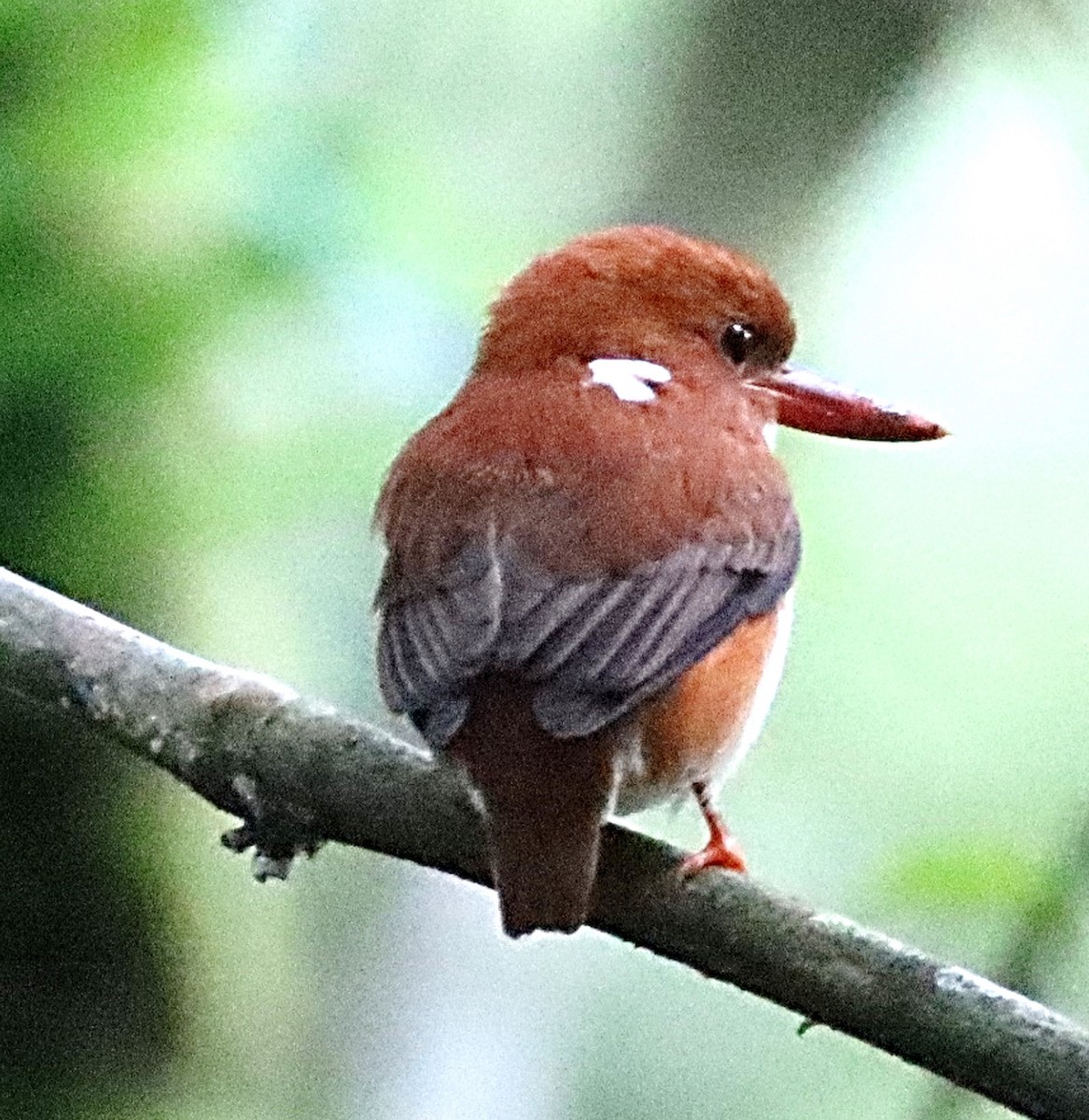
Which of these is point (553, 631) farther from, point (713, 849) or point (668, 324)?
point (668, 324)

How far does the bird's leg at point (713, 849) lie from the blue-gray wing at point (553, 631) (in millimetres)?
141

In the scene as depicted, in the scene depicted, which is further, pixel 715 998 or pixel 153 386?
pixel 715 998

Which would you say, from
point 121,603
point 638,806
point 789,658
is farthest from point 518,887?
point 789,658

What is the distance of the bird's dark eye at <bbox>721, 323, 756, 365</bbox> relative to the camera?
7.91 ft

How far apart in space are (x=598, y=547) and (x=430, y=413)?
76 centimetres

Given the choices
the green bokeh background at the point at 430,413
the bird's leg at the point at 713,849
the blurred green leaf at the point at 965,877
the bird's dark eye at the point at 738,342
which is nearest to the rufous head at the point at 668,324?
the bird's dark eye at the point at 738,342

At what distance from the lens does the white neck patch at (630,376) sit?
223 cm

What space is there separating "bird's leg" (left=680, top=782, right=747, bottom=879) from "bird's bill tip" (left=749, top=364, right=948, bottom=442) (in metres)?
0.44

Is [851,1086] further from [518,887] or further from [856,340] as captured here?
[518,887]

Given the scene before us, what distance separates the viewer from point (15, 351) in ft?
7.55

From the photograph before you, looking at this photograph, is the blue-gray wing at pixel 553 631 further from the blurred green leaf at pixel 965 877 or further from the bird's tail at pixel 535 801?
the blurred green leaf at pixel 965 877

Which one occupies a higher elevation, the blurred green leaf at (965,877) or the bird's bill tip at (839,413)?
the bird's bill tip at (839,413)

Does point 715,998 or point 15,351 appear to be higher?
point 15,351

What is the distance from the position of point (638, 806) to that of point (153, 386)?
68cm
